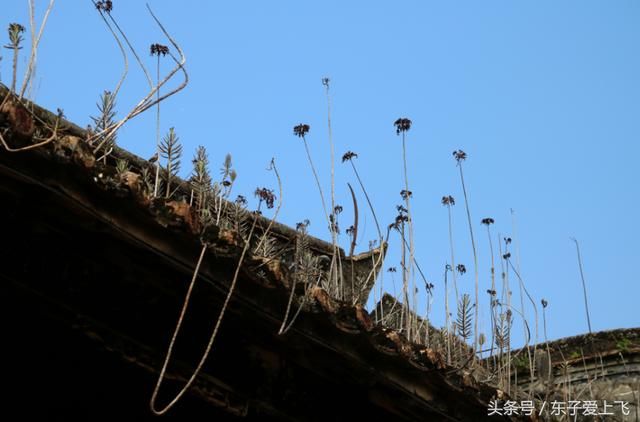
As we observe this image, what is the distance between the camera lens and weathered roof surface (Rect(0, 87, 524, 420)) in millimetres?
3746

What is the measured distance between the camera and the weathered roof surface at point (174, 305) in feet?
12.3

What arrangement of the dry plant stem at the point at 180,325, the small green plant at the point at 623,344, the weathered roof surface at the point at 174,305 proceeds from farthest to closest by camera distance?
the small green plant at the point at 623,344 < the dry plant stem at the point at 180,325 < the weathered roof surface at the point at 174,305

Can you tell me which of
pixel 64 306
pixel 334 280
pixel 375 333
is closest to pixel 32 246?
pixel 64 306

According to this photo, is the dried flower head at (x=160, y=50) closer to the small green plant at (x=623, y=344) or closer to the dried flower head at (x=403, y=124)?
the dried flower head at (x=403, y=124)

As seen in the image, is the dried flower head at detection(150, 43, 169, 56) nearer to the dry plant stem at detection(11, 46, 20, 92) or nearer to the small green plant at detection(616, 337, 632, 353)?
the dry plant stem at detection(11, 46, 20, 92)

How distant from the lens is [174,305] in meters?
4.18

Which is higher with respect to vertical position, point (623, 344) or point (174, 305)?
point (623, 344)

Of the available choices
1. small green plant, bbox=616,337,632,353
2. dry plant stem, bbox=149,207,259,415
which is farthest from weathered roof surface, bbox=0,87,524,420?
small green plant, bbox=616,337,632,353

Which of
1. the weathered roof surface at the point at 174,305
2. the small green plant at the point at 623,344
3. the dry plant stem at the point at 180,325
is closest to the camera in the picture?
the weathered roof surface at the point at 174,305

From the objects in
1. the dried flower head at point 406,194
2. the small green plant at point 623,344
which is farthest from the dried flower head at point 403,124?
the small green plant at point 623,344

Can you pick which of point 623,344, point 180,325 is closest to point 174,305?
point 180,325

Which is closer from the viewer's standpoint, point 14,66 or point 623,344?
point 14,66

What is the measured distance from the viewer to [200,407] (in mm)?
4395

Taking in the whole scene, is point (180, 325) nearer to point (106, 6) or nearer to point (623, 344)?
point (106, 6)
